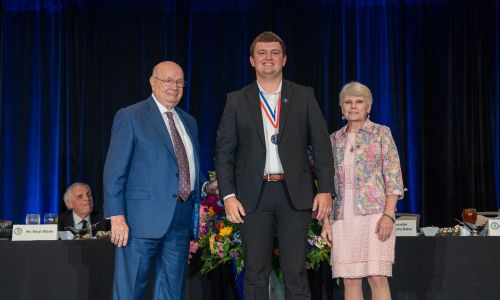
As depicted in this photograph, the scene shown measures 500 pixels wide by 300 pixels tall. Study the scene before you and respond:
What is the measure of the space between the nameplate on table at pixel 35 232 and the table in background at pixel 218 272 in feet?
0.27

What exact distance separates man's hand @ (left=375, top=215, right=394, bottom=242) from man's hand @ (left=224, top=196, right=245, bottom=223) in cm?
80

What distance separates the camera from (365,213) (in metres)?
3.24

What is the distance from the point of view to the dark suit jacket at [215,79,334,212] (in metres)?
2.79

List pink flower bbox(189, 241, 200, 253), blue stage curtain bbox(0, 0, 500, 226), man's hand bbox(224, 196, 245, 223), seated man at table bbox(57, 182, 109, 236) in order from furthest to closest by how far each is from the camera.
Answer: blue stage curtain bbox(0, 0, 500, 226) → seated man at table bbox(57, 182, 109, 236) → pink flower bbox(189, 241, 200, 253) → man's hand bbox(224, 196, 245, 223)

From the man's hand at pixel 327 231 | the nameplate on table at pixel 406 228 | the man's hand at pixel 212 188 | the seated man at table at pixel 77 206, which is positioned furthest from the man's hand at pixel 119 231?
the seated man at table at pixel 77 206

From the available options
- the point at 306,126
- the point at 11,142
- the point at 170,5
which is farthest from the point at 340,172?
the point at 11,142

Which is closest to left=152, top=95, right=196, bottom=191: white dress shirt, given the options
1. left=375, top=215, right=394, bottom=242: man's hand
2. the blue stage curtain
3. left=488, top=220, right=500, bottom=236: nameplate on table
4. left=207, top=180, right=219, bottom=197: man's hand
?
left=207, top=180, right=219, bottom=197: man's hand

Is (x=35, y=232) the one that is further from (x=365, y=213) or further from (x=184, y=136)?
(x=365, y=213)

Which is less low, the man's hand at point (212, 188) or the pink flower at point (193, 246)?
the man's hand at point (212, 188)

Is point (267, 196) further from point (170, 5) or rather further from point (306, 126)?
point (170, 5)

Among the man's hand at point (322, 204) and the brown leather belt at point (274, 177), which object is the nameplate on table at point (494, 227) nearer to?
the man's hand at point (322, 204)

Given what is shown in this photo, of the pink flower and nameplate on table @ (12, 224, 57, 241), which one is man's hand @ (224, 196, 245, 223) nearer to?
the pink flower

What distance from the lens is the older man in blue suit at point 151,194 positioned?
3.04 meters

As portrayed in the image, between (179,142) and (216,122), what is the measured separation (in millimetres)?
4153
